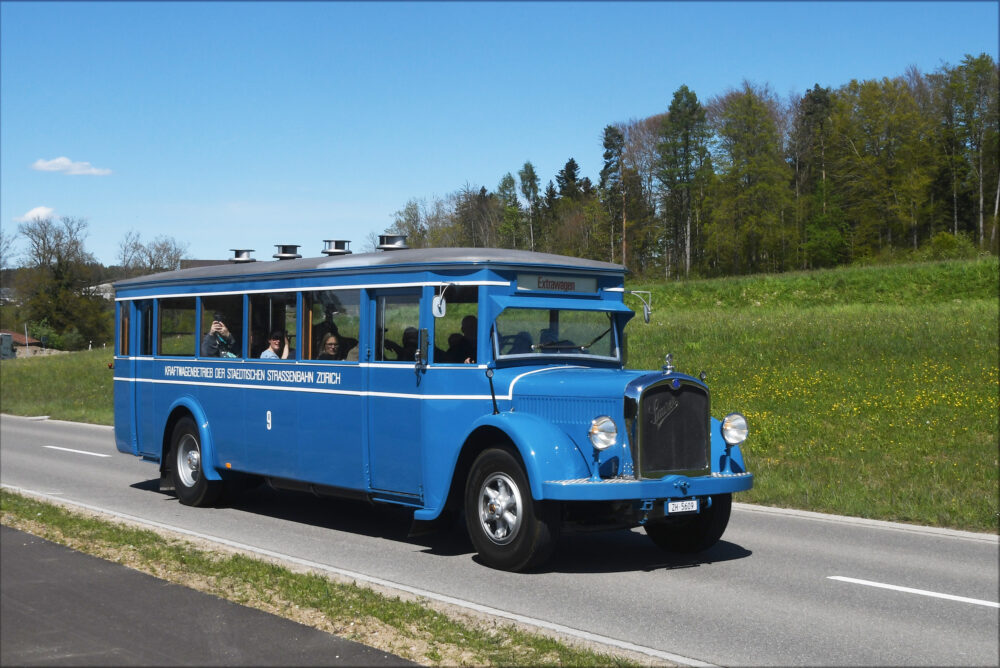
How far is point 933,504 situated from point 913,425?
575 centimetres

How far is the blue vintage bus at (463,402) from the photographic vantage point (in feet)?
28.3

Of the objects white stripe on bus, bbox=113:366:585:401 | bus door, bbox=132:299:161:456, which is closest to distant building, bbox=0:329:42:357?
bus door, bbox=132:299:161:456

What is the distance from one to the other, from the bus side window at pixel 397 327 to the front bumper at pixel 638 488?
7.25 ft

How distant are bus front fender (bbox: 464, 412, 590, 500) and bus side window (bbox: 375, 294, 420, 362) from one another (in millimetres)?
1446

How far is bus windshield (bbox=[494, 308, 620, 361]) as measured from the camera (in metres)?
9.56

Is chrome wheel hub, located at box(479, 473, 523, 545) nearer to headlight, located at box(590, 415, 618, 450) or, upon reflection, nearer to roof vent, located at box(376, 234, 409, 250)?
headlight, located at box(590, 415, 618, 450)

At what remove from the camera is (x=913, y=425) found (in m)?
17.8

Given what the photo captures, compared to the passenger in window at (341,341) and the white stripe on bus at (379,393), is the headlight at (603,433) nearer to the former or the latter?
the white stripe on bus at (379,393)

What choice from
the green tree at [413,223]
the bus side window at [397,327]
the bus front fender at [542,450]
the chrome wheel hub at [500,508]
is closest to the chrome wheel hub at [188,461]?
the bus side window at [397,327]

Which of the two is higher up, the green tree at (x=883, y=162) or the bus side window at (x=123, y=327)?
the green tree at (x=883, y=162)

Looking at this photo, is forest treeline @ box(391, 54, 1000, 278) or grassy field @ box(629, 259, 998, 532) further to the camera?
forest treeline @ box(391, 54, 1000, 278)

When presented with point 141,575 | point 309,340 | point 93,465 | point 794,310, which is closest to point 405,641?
point 141,575

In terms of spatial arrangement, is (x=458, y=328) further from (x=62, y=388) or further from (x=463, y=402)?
(x=62, y=388)

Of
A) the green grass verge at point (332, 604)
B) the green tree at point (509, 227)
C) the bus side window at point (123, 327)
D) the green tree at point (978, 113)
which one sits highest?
the green tree at point (978, 113)
